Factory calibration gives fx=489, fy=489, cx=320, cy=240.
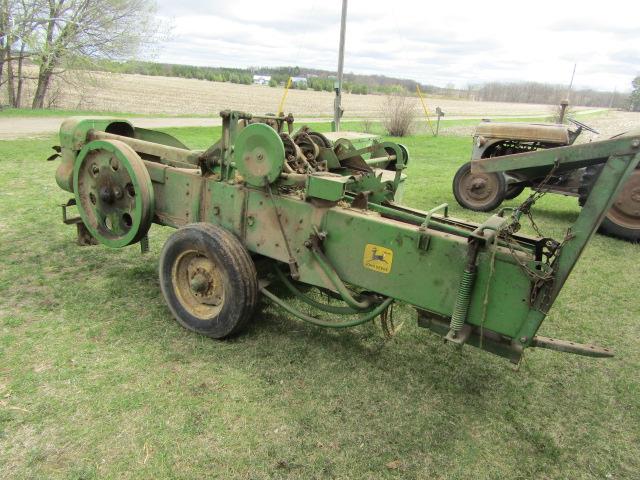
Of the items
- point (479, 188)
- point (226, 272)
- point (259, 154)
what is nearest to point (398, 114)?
point (479, 188)

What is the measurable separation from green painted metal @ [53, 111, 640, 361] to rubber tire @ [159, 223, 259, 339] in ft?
0.61

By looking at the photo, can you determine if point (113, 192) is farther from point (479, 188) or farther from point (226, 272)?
point (479, 188)

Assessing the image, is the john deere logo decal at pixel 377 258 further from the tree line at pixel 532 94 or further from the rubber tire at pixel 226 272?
the tree line at pixel 532 94

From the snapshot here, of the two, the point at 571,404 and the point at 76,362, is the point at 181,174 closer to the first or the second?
the point at 76,362

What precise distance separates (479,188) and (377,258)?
5663 mm

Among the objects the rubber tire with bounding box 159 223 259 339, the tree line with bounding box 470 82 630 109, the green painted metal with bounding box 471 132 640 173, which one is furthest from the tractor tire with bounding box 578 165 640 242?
the tree line with bounding box 470 82 630 109

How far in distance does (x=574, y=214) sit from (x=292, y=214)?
6.81m

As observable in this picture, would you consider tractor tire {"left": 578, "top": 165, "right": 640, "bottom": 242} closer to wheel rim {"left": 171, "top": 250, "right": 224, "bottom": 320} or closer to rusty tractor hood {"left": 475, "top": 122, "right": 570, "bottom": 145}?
rusty tractor hood {"left": 475, "top": 122, "right": 570, "bottom": 145}

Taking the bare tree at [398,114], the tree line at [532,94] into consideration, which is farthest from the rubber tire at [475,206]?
the tree line at [532,94]

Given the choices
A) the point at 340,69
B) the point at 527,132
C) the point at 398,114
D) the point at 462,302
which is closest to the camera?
the point at 462,302

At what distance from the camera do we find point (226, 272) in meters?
3.38

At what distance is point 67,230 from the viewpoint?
18.9 feet

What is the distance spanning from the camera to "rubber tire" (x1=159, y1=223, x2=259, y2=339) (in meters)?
3.36

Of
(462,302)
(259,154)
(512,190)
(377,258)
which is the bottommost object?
(512,190)
